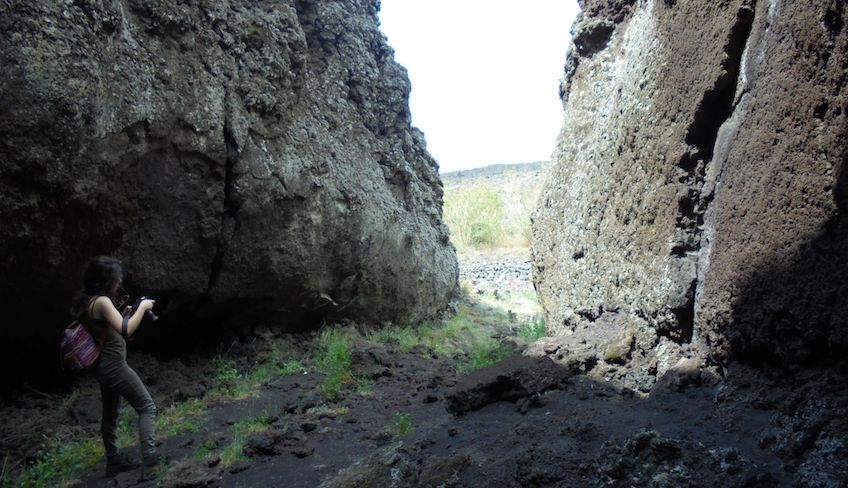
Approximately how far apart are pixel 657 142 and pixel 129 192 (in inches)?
151

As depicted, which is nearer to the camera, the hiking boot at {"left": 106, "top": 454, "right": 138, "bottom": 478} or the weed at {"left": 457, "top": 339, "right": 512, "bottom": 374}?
the hiking boot at {"left": 106, "top": 454, "right": 138, "bottom": 478}

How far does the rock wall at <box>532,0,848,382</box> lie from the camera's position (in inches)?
100.0

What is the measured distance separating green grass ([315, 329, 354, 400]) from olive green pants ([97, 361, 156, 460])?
1599 mm

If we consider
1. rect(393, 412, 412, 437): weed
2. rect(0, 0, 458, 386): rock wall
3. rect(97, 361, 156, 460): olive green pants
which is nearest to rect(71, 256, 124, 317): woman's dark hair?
rect(97, 361, 156, 460): olive green pants

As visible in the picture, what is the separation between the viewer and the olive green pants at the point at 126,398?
4.02 metres

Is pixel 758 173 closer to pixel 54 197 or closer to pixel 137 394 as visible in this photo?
pixel 137 394

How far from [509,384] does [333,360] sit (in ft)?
9.05

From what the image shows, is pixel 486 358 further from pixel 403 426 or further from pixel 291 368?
pixel 291 368

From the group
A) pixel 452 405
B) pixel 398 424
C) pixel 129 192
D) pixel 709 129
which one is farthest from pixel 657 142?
pixel 129 192

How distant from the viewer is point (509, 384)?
3973mm

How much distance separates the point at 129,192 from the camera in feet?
16.3

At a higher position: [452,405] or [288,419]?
[452,405]

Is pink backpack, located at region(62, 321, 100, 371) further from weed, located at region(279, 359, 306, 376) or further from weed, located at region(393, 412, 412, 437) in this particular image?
weed, located at region(279, 359, 306, 376)

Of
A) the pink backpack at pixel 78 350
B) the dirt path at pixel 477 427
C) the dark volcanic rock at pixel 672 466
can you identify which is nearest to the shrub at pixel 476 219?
the dirt path at pixel 477 427
